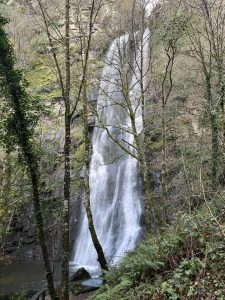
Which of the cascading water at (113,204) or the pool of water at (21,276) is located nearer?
the pool of water at (21,276)

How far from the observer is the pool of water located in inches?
667

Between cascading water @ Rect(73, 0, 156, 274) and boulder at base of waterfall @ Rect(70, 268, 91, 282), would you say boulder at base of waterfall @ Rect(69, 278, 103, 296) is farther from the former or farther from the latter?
cascading water @ Rect(73, 0, 156, 274)

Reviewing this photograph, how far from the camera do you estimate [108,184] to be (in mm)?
22312

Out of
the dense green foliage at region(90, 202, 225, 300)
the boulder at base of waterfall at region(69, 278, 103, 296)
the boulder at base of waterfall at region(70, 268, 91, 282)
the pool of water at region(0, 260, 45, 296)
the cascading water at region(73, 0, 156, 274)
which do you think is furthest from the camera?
the cascading water at region(73, 0, 156, 274)

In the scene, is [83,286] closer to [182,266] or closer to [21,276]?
[21,276]

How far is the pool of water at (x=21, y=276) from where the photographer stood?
17.0 m

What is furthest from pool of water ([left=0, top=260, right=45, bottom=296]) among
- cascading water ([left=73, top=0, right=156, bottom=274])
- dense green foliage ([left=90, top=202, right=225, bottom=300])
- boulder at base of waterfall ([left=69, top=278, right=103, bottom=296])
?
dense green foliage ([left=90, top=202, right=225, bottom=300])

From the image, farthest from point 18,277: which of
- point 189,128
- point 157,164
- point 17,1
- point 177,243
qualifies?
point 17,1

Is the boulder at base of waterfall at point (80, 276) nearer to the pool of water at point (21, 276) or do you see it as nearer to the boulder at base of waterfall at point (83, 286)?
the boulder at base of waterfall at point (83, 286)

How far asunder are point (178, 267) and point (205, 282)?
3.02ft

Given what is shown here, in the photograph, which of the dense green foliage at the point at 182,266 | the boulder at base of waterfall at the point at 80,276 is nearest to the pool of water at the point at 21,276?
the boulder at base of waterfall at the point at 80,276

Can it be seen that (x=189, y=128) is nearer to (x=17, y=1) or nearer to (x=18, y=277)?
(x=18, y=277)

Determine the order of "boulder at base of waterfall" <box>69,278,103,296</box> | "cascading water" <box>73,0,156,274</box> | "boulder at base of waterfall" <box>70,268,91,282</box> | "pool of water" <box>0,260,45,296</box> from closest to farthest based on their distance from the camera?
1. "boulder at base of waterfall" <box>69,278,103,296</box>
2. "boulder at base of waterfall" <box>70,268,91,282</box>
3. "pool of water" <box>0,260,45,296</box>
4. "cascading water" <box>73,0,156,274</box>

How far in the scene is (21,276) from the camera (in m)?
19.1
